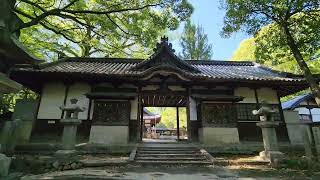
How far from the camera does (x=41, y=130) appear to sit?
40.8ft

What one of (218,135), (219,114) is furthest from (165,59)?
(218,135)

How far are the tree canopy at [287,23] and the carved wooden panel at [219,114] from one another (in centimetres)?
401

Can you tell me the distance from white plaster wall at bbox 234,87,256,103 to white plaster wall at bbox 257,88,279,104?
0.42 meters

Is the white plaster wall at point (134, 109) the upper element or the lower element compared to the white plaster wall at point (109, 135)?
upper

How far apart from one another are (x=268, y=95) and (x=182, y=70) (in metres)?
5.56

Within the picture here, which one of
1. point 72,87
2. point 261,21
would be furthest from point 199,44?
point 72,87

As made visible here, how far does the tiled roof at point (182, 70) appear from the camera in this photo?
1256 cm

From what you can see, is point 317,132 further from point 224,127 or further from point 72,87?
point 72,87

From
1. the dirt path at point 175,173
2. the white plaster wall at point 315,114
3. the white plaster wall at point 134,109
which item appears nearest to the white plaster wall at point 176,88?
the white plaster wall at point 134,109

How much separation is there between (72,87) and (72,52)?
11.0 meters

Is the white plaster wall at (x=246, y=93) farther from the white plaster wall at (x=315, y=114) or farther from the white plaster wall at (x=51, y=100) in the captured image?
the white plaster wall at (x=315, y=114)

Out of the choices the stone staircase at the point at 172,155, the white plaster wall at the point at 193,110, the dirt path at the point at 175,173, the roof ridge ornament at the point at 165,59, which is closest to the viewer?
the dirt path at the point at 175,173

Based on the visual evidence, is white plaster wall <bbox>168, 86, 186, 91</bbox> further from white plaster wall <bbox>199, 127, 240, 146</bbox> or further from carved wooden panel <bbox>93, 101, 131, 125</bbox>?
carved wooden panel <bbox>93, 101, 131, 125</bbox>

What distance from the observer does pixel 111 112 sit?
12.6 m
